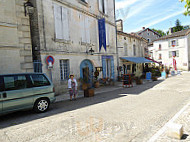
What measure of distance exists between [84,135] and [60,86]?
7.18 meters

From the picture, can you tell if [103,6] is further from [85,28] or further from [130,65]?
[130,65]

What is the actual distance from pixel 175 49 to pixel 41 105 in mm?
32956

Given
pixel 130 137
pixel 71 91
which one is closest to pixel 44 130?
pixel 130 137

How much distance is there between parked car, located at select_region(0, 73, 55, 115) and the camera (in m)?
5.16

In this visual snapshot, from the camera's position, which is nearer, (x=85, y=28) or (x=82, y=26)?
(x=82, y=26)

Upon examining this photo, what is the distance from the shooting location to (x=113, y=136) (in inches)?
143

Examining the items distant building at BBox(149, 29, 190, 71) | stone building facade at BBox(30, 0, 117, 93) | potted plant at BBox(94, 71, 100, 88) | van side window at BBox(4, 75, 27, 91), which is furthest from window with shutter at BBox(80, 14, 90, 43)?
distant building at BBox(149, 29, 190, 71)

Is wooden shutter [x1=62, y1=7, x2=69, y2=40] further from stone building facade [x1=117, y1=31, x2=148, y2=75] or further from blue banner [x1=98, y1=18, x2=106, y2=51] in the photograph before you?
stone building facade [x1=117, y1=31, x2=148, y2=75]

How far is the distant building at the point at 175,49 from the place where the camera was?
30062 mm

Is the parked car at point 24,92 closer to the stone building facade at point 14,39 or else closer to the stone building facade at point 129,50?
the stone building facade at point 14,39

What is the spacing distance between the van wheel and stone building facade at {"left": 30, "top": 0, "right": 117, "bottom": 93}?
12.0ft

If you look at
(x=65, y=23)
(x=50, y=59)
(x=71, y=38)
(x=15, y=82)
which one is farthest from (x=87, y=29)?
(x=15, y=82)

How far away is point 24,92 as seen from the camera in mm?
5566

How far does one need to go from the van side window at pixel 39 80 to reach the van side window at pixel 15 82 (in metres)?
0.36
